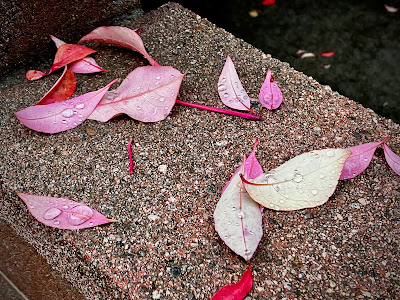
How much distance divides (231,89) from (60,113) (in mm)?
469

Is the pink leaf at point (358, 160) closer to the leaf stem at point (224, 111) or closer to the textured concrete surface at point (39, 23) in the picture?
the leaf stem at point (224, 111)

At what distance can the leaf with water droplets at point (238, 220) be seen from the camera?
92cm

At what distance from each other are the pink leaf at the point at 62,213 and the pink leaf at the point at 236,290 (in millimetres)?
292

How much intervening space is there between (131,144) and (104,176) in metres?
0.12

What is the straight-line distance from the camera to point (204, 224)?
3.26 feet

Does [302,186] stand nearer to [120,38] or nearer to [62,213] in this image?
[62,213]

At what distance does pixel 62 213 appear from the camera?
1.01 meters

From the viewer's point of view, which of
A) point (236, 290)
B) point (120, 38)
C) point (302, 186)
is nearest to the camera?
point (236, 290)

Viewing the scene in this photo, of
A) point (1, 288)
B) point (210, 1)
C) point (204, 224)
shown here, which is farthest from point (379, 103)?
→ point (1, 288)

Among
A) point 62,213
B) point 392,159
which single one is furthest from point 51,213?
point 392,159

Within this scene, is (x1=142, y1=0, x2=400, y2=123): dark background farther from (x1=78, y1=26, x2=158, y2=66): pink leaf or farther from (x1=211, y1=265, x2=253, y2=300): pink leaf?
(x1=211, y1=265, x2=253, y2=300): pink leaf

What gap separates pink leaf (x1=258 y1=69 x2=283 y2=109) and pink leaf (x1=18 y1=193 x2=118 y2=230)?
525mm

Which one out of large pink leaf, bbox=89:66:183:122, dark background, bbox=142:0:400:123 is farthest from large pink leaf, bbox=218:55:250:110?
dark background, bbox=142:0:400:123

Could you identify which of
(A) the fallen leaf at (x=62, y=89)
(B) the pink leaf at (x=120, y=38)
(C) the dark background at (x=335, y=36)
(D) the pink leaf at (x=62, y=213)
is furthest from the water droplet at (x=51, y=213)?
(C) the dark background at (x=335, y=36)
